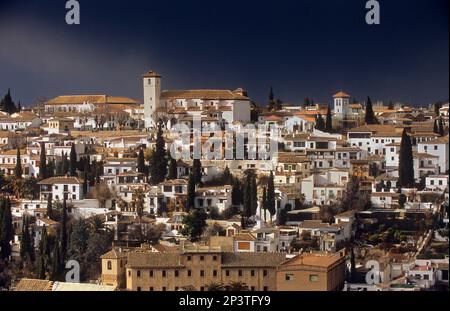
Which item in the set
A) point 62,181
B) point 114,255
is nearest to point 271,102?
point 62,181

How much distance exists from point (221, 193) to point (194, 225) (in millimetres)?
690

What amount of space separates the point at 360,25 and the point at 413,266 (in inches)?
95.3

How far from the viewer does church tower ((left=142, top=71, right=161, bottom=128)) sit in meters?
15.4

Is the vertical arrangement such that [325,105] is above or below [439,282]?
above

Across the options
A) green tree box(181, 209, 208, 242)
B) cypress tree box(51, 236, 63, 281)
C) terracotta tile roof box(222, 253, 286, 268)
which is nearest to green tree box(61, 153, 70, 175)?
green tree box(181, 209, 208, 242)

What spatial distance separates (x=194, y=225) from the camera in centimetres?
1342

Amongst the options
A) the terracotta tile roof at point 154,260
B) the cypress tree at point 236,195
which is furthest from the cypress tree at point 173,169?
the terracotta tile roof at point 154,260

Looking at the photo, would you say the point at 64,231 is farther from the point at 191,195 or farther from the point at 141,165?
the point at 141,165

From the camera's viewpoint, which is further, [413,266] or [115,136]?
[115,136]

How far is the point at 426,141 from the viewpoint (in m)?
14.5

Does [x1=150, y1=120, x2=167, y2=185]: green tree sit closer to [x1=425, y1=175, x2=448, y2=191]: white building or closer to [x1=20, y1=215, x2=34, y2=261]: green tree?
[x1=20, y1=215, x2=34, y2=261]: green tree

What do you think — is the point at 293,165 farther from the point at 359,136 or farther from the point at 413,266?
the point at 413,266
